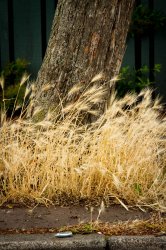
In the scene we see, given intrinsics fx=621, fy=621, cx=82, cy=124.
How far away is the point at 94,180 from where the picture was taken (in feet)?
18.1

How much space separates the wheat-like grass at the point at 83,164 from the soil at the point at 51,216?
0.14 meters

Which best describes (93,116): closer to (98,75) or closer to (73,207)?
(98,75)

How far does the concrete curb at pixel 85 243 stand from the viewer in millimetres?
4324

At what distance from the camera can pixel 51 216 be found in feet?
16.3

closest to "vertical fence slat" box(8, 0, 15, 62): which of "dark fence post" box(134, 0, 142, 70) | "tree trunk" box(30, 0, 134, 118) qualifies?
"dark fence post" box(134, 0, 142, 70)

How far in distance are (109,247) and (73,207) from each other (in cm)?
92

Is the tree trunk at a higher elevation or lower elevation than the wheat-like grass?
higher

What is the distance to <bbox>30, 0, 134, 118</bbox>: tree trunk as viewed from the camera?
20.3 ft

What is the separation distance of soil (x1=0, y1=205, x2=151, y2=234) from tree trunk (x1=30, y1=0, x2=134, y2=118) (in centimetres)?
139

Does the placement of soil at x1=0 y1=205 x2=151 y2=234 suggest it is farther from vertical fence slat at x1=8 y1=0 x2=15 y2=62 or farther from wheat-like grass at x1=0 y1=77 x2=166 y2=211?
vertical fence slat at x1=8 y1=0 x2=15 y2=62

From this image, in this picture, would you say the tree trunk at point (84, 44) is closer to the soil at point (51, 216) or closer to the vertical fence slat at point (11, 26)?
the soil at point (51, 216)

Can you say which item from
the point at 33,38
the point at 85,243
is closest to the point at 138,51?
→ the point at 33,38

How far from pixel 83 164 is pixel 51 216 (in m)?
0.58

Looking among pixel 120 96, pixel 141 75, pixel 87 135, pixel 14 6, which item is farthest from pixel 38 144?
pixel 14 6
